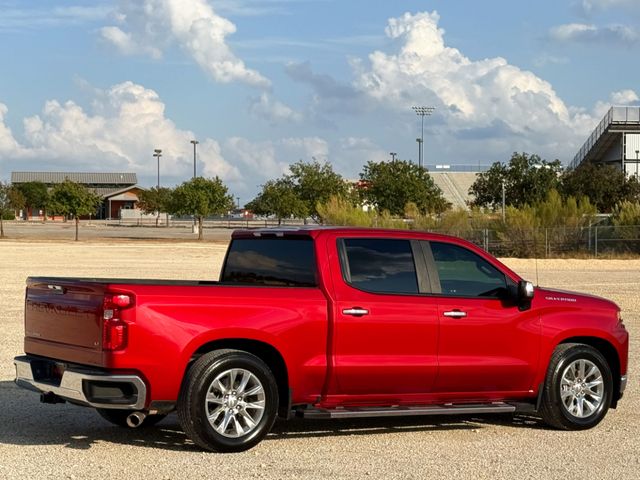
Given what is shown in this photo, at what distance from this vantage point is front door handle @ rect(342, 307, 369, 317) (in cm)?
933

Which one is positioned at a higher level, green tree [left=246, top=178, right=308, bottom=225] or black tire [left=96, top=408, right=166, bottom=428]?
green tree [left=246, top=178, right=308, bottom=225]

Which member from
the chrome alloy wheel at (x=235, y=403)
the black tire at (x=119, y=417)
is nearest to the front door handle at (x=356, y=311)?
the chrome alloy wheel at (x=235, y=403)

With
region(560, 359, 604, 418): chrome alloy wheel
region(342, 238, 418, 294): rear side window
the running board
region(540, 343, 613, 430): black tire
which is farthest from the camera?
region(560, 359, 604, 418): chrome alloy wheel

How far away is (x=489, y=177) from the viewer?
84938 millimetres

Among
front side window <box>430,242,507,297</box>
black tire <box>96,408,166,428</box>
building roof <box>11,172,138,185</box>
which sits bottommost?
black tire <box>96,408,166,428</box>

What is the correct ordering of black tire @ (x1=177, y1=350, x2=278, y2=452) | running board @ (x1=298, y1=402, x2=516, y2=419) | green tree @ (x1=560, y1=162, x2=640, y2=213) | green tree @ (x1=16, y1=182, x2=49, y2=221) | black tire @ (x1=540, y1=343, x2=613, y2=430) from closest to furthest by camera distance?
black tire @ (x1=177, y1=350, x2=278, y2=452) → running board @ (x1=298, y1=402, x2=516, y2=419) → black tire @ (x1=540, y1=343, x2=613, y2=430) → green tree @ (x1=560, y1=162, x2=640, y2=213) → green tree @ (x1=16, y1=182, x2=49, y2=221)

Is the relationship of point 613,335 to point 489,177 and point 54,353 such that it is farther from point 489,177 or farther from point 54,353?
point 489,177

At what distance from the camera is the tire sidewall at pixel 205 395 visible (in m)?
8.71

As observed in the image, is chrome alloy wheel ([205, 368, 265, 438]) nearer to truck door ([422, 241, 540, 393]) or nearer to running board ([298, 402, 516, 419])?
running board ([298, 402, 516, 419])

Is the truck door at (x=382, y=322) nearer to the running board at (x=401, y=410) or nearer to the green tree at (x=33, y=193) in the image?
the running board at (x=401, y=410)

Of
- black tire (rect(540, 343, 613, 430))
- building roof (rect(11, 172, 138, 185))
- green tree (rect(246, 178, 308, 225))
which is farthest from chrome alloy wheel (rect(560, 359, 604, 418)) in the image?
building roof (rect(11, 172, 138, 185))

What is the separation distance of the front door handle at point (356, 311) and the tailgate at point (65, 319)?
6.76 ft

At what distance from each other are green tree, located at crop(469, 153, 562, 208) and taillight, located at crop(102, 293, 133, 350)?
242ft

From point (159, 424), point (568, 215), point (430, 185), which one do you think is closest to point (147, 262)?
point (568, 215)
